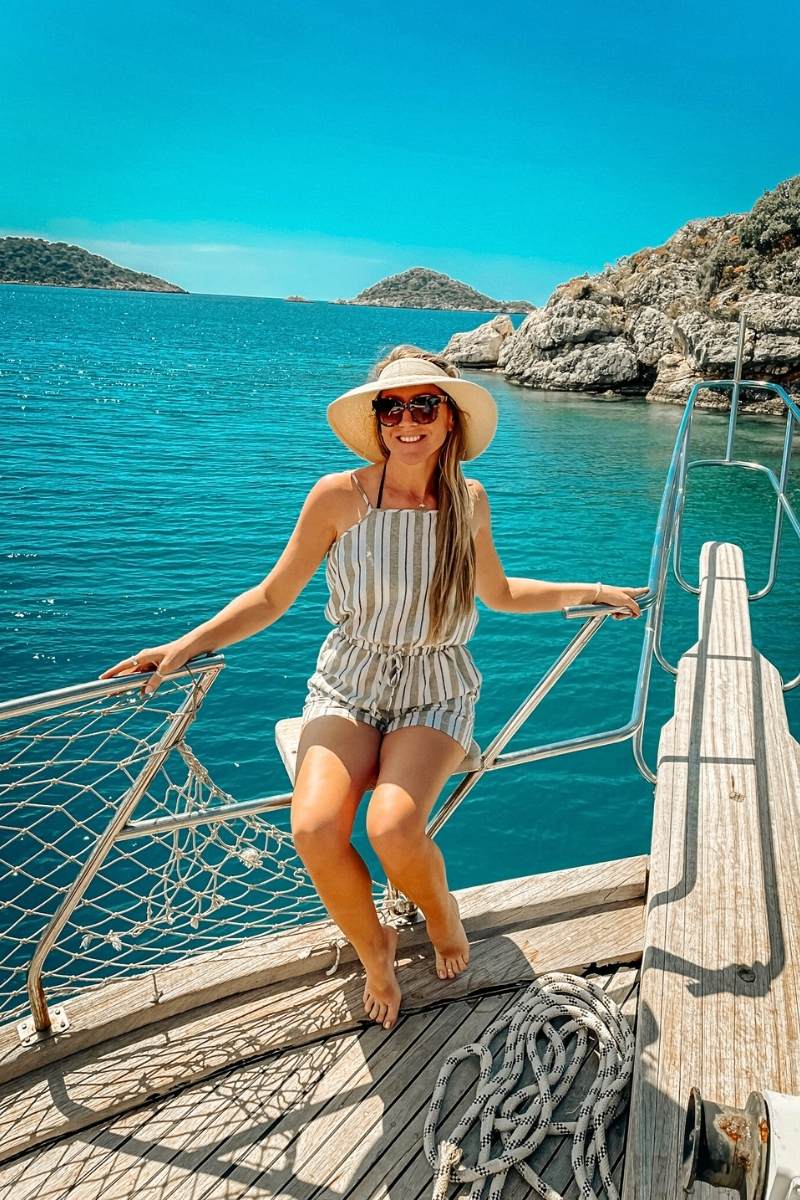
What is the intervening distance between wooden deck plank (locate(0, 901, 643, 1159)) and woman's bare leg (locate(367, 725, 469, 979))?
4.0 inches

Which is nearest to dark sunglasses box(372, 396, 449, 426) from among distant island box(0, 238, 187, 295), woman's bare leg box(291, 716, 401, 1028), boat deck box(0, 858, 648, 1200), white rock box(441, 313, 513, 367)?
woman's bare leg box(291, 716, 401, 1028)

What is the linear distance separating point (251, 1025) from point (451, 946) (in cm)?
52

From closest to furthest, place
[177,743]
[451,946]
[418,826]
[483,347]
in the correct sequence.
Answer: [418,826] < [177,743] < [451,946] < [483,347]

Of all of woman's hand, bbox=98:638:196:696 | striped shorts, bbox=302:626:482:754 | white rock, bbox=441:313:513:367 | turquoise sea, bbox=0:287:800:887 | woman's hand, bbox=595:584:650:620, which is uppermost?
white rock, bbox=441:313:513:367

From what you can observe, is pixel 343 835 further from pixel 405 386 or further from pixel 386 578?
pixel 405 386

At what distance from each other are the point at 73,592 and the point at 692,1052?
9624 mm

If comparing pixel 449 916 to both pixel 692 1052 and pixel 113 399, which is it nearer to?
pixel 692 1052

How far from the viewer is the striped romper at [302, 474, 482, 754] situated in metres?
2.18

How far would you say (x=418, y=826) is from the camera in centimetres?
190

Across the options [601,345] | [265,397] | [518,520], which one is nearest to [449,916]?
[518,520]

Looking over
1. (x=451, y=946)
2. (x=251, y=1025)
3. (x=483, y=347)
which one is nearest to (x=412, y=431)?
(x=451, y=946)

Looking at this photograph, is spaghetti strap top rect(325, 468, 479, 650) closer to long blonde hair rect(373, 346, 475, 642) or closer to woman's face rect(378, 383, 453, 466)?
long blonde hair rect(373, 346, 475, 642)

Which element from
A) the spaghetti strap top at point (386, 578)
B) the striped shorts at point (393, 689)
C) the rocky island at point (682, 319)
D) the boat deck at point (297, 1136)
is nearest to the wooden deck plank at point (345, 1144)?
the boat deck at point (297, 1136)

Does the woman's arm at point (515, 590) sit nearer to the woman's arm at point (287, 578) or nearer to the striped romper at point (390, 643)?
the striped romper at point (390, 643)
